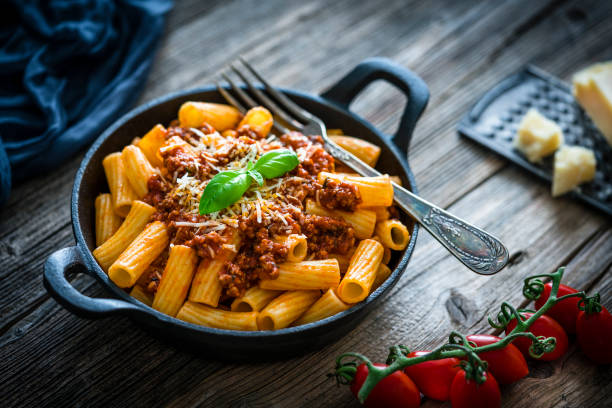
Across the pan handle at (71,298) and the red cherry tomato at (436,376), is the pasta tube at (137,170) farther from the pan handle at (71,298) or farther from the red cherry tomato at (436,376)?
the red cherry tomato at (436,376)

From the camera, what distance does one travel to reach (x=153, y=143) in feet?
7.92

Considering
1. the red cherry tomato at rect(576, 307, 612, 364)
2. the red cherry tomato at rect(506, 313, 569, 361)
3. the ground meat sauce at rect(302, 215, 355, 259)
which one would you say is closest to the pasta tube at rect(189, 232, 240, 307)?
the ground meat sauce at rect(302, 215, 355, 259)

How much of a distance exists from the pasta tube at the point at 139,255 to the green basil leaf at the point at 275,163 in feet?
1.47

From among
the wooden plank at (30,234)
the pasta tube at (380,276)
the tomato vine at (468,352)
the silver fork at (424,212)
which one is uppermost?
the silver fork at (424,212)

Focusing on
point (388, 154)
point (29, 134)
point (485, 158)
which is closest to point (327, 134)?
point (388, 154)

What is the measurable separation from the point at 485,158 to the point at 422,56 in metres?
0.91

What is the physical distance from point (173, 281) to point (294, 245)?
47 cm

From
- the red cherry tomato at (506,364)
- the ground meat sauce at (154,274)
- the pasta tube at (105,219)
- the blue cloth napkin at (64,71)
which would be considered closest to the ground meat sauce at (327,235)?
the ground meat sauce at (154,274)

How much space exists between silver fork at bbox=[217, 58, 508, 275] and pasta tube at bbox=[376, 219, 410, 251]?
71 mm

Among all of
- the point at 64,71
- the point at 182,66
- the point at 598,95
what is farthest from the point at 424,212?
the point at 64,71

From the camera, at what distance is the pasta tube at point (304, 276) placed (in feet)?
6.68

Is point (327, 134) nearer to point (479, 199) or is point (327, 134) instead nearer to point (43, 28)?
point (479, 199)

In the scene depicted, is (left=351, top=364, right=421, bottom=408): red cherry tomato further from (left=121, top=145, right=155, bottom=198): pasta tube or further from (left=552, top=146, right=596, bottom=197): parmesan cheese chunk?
(left=552, top=146, right=596, bottom=197): parmesan cheese chunk

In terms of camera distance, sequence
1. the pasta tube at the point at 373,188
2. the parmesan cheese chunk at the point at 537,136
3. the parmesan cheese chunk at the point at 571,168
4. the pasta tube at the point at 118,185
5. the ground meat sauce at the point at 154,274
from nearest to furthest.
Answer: the ground meat sauce at the point at 154,274
the pasta tube at the point at 373,188
the pasta tube at the point at 118,185
the parmesan cheese chunk at the point at 571,168
the parmesan cheese chunk at the point at 537,136
